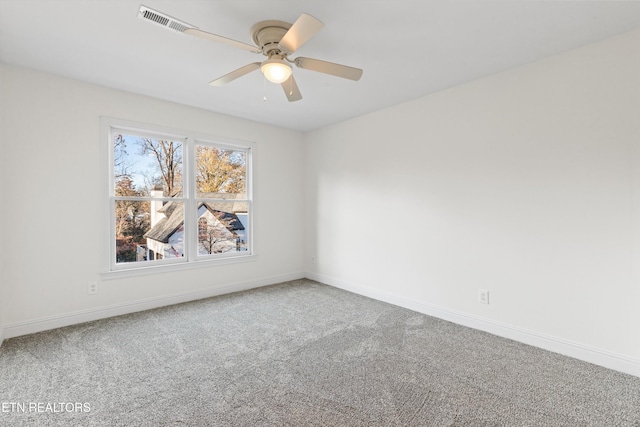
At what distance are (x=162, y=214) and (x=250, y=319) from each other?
178cm

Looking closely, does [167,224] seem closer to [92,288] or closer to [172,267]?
[172,267]

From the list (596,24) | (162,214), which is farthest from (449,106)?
(162,214)

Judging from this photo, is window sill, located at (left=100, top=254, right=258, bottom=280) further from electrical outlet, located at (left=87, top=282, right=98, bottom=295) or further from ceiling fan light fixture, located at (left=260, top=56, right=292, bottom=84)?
ceiling fan light fixture, located at (left=260, top=56, right=292, bottom=84)

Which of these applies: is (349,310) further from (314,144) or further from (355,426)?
(314,144)

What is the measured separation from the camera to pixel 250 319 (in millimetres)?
3355

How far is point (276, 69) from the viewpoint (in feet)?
6.82

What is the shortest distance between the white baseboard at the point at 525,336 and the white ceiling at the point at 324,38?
2451mm

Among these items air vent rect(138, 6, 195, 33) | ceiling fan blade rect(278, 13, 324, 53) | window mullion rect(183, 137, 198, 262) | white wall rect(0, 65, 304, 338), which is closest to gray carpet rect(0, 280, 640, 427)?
white wall rect(0, 65, 304, 338)

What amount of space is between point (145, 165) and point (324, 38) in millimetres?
2722

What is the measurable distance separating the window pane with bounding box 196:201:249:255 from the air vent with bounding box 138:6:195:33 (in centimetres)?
244

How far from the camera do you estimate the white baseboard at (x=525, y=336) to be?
7.61ft

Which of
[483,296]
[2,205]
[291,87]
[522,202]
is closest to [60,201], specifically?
[2,205]

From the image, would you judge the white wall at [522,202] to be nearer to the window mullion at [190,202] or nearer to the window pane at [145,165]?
the window mullion at [190,202]

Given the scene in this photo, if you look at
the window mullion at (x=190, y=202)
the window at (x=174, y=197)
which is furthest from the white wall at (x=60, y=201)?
the window mullion at (x=190, y=202)
